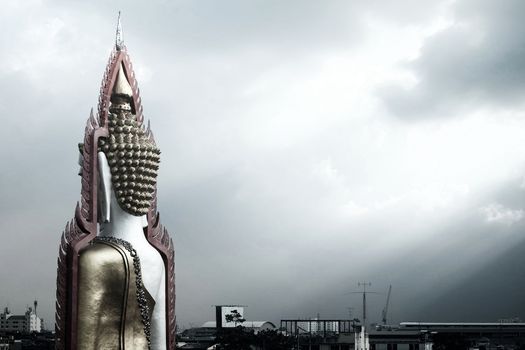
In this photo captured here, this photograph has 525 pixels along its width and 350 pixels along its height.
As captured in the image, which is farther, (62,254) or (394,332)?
(394,332)

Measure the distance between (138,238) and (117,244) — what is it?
811 millimetres

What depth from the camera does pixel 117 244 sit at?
17.2 m

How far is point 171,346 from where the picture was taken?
1864 centimetres

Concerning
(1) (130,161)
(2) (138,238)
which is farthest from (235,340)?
(1) (130,161)

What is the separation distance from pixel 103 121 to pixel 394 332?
83387 mm

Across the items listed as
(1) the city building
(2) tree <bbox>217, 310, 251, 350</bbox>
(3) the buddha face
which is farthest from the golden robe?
(1) the city building

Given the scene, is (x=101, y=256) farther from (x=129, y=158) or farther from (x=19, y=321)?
(x=19, y=321)

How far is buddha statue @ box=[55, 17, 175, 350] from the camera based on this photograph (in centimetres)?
1650

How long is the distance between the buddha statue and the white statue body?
0.02 metres

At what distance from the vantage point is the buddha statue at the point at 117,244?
16.5 metres

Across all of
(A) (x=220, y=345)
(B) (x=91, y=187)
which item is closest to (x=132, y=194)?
(B) (x=91, y=187)

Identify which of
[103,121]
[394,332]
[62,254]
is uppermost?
[103,121]

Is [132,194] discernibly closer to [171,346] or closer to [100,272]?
[100,272]

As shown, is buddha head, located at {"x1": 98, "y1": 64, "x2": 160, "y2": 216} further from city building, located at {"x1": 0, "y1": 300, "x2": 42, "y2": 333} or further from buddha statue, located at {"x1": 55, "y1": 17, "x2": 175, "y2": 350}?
city building, located at {"x1": 0, "y1": 300, "x2": 42, "y2": 333}
